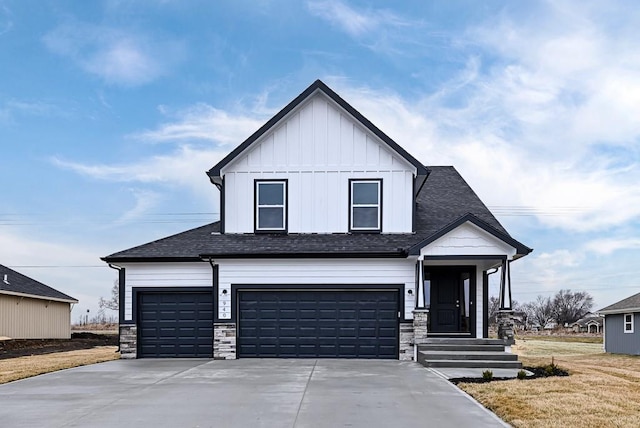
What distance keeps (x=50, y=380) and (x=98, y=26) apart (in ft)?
39.3

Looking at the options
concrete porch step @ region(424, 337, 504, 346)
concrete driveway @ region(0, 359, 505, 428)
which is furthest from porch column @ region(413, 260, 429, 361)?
concrete driveway @ region(0, 359, 505, 428)

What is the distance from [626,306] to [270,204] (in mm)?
→ 19373

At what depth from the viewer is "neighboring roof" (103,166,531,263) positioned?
18328 millimetres

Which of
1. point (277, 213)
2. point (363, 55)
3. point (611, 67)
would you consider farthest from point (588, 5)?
point (277, 213)

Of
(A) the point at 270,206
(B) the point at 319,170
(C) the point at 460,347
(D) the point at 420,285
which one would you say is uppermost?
(B) the point at 319,170

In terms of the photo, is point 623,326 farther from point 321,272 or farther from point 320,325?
point 321,272

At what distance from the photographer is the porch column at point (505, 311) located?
17953 mm

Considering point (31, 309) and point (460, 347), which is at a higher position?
point (460, 347)

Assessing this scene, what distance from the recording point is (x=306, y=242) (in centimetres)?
1916

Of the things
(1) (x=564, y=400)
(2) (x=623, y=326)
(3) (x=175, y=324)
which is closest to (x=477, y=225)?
(1) (x=564, y=400)

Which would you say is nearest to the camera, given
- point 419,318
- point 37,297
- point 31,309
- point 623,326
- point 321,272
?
point 419,318

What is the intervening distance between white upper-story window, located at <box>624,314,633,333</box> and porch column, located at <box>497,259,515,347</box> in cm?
1464

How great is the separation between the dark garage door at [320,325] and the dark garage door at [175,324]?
1.34 meters

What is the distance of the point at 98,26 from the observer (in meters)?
21.1
